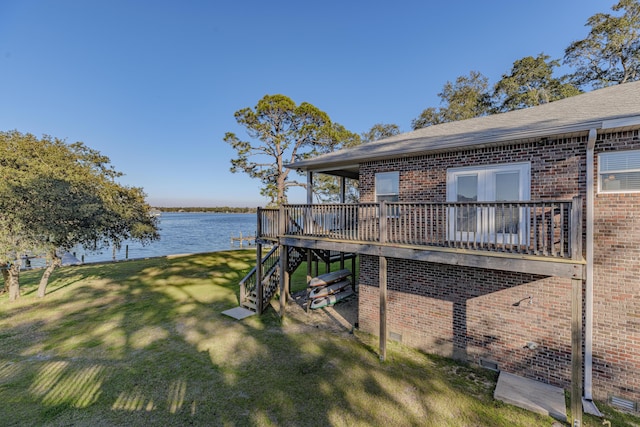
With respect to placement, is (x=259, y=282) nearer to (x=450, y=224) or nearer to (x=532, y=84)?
Result: (x=450, y=224)

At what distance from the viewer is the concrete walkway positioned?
5.18 m

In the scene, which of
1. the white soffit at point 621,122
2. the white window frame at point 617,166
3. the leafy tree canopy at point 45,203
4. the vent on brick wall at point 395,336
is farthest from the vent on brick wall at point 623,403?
the leafy tree canopy at point 45,203

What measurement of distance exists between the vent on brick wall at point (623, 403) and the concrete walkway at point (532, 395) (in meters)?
0.79

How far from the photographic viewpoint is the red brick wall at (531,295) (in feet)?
17.5

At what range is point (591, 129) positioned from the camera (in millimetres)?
5129

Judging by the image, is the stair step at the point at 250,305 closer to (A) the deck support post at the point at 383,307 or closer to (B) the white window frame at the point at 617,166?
(A) the deck support post at the point at 383,307

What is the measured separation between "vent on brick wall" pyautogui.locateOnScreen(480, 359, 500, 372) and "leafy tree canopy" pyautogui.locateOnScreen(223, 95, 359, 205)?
1949cm

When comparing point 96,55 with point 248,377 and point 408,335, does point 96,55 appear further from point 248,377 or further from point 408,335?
point 408,335

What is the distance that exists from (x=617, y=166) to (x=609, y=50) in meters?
25.1

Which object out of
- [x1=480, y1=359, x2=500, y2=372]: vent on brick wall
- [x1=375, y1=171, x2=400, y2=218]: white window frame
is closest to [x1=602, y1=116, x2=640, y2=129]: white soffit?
[x1=375, y1=171, x2=400, y2=218]: white window frame

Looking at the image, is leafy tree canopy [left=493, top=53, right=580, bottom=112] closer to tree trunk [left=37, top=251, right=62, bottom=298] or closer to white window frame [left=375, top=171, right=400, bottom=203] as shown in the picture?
white window frame [left=375, top=171, right=400, bottom=203]

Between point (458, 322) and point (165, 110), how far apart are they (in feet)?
100

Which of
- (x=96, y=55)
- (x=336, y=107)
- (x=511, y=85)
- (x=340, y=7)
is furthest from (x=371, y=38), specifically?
(x=96, y=55)

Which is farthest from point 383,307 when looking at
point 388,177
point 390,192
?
point 388,177
